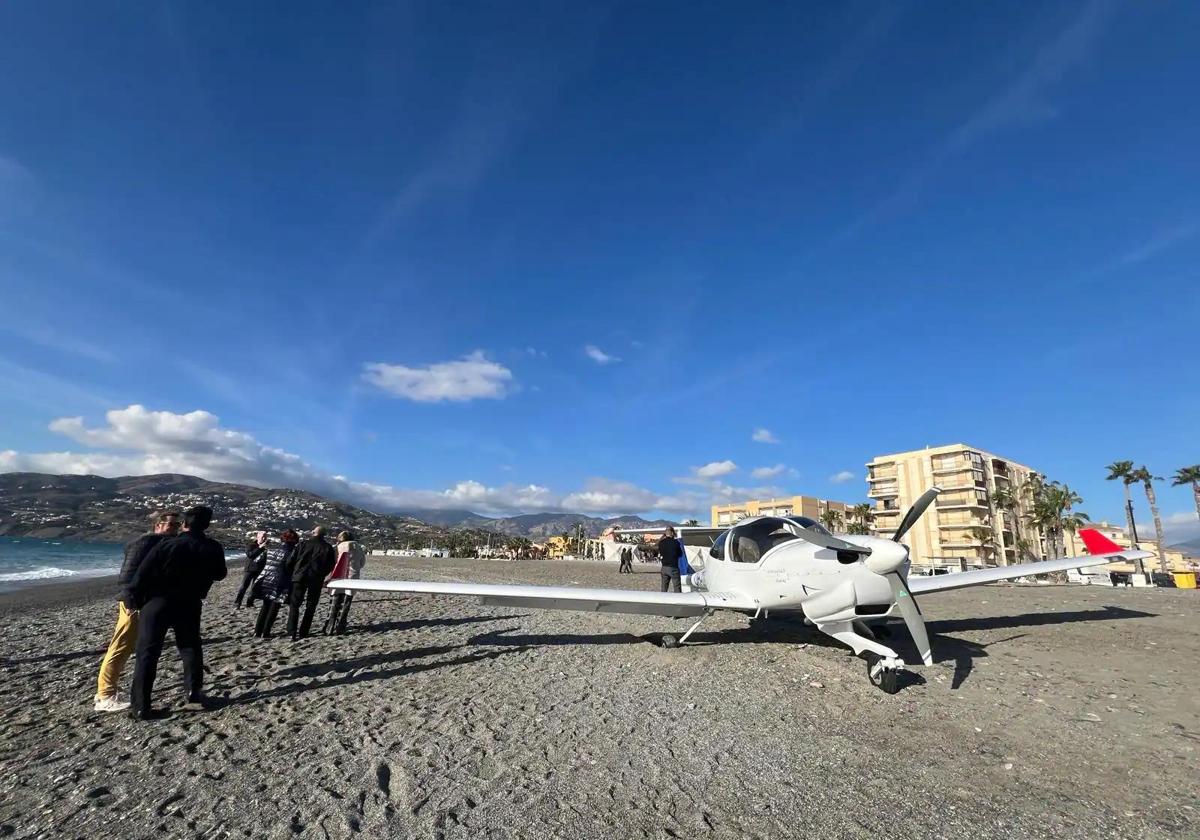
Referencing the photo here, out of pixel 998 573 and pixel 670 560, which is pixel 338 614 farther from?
pixel 998 573

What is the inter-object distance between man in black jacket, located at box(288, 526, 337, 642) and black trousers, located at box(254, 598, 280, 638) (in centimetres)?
29

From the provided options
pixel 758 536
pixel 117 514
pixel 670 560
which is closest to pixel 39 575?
pixel 670 560

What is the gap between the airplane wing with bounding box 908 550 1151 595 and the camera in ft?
29.2

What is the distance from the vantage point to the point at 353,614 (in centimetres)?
1257

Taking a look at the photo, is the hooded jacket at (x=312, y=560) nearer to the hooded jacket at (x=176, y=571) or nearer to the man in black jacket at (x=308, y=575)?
the man in black jacket at (x=308, y=575)

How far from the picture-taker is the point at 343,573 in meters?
10.4

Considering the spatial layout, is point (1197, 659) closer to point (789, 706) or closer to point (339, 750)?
point (789, 706)

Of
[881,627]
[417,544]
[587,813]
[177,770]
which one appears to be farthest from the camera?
[417,544]

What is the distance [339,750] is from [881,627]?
28.5ft

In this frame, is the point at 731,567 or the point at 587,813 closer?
the point at 587,813

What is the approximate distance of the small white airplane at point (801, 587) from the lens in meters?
6.87

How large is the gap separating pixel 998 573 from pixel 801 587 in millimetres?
5425

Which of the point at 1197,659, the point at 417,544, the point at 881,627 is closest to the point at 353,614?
the point at 881,627

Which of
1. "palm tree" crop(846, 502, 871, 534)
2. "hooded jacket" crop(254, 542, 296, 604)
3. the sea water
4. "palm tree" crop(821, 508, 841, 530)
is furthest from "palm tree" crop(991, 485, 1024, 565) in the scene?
the sea water
